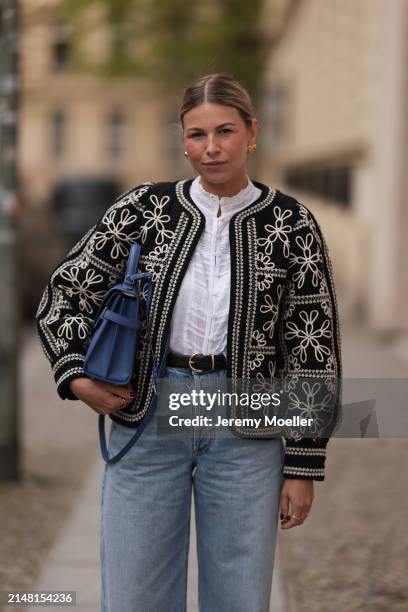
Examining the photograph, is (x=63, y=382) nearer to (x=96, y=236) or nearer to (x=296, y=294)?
(x=96, y=236)

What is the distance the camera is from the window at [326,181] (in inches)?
647

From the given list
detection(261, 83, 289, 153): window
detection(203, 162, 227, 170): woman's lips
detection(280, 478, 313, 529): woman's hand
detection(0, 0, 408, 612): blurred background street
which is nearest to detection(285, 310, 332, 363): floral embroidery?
detection(280, 478, 313, 529): woman's hand

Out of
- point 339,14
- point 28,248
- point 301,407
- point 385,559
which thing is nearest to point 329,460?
point 385,559

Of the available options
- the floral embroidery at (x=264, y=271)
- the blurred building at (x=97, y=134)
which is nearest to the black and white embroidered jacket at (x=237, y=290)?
the floral embroidery at (x=264, y=271)

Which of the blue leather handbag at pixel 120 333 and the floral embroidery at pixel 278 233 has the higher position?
the floral embroidery at pixel 278 233

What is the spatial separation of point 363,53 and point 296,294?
12840mm

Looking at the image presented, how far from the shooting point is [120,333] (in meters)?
2.77

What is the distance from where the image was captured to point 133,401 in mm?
2824

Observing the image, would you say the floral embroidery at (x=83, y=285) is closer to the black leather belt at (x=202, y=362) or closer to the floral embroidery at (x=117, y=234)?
the floral embroidery at (x=117, y=234)

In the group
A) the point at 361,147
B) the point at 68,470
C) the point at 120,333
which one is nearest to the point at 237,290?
the point at 120,333

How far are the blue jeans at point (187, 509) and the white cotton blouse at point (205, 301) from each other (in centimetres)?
7

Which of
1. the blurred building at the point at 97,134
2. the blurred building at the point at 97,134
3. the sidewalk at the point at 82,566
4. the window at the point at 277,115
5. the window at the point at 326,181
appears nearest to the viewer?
the sidewalk at the point at 82,566

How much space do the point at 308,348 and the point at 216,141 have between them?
547 millimetres

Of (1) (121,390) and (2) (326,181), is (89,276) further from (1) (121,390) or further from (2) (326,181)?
(2) (326,181)
